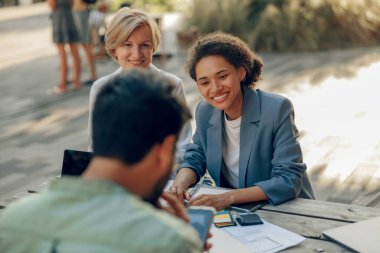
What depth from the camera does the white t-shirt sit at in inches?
117

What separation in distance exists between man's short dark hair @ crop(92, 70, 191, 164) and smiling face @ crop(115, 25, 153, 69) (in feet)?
7.19

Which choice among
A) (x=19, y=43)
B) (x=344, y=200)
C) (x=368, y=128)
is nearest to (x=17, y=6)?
(x=19, y=43)

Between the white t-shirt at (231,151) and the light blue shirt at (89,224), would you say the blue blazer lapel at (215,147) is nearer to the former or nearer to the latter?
the white t-shirt at (231,151)

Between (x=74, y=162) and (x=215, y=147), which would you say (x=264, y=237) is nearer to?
(x=74, y=162)

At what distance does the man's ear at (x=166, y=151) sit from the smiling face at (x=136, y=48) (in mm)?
2190

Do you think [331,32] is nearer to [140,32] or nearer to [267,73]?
[267,73]

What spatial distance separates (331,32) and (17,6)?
14.3 m

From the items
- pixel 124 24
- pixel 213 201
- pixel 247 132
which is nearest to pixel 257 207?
pixel 213 201

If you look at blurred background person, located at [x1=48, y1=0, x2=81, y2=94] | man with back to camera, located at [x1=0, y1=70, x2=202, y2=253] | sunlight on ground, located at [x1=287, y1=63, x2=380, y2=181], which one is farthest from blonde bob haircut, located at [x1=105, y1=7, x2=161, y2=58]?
blurred background person, located at [x1=48, y1=0, x2=81, y2=94]

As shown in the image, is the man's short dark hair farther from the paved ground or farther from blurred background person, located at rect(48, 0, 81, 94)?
blurred background person, located at rect(48, 0, 81, 94)

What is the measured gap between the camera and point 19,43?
13680 millimetres

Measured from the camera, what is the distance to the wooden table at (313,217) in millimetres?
2127

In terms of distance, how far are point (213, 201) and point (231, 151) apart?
22.4 inches

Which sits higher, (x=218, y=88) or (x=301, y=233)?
(x=218, y=88)
